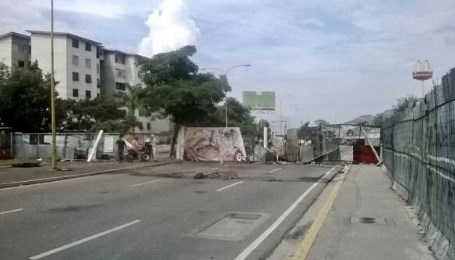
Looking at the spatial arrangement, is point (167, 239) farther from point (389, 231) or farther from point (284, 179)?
point (284, 179)

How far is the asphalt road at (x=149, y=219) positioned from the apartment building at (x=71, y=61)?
246ft

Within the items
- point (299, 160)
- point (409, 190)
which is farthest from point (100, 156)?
point (409, 190)

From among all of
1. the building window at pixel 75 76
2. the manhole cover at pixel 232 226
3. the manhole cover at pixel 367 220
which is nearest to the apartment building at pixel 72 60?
the building window at pixel 75 76

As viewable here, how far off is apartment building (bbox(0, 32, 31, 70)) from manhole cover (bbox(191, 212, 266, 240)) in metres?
83.5

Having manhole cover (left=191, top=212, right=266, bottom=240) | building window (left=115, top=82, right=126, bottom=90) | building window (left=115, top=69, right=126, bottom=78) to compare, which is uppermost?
building window (left=115, top=69, right=126, bottom=78)

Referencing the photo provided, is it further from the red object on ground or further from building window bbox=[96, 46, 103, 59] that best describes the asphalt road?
building window bbox=[96, 46, 103, 59]

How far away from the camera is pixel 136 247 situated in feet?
28.3

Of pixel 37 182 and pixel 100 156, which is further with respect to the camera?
pixel 100 156

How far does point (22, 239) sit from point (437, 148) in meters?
7.16

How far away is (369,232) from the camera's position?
33.3 feet

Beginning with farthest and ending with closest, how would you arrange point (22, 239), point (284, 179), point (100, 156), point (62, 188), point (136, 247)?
point (100, 156)
point (284, 179)
point (62, 188)
point (22, 239)
point (136, 247)

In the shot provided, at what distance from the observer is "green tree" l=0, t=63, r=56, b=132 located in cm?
4909

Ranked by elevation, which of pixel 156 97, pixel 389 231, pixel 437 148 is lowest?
pixel 389 231

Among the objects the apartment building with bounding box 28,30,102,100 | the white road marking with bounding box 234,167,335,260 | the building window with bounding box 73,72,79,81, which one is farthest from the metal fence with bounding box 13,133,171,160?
the building window with bounding box 73,72,79,81
